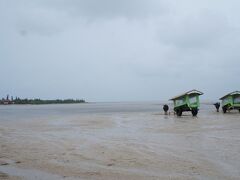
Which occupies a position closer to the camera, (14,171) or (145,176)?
(145,176)

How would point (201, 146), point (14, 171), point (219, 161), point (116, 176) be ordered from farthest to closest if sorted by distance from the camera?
point (201, 146)
point (219, 161)
point (14, 171)
point (116, 176)

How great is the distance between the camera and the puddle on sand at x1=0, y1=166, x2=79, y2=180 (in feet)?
23.9

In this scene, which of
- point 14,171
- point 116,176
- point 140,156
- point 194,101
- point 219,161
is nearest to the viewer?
point 116,176

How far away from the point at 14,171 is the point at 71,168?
144 cm

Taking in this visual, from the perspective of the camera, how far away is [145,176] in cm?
732

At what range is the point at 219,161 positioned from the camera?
29.2ft

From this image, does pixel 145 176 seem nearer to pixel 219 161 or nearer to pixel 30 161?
pixel 219 161

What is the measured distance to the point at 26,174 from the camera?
303 inches

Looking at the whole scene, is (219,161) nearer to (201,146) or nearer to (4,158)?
(201,146)

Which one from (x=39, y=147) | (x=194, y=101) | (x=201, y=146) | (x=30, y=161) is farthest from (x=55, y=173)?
(x=194, y=101)

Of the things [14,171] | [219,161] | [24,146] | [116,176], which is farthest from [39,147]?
[219,161]

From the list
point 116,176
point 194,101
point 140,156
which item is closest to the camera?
point 116,176

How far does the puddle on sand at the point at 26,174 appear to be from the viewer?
7286mm

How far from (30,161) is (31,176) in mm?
2046
